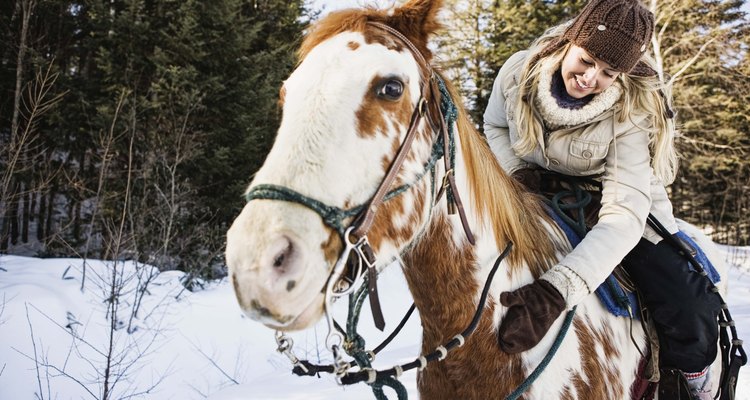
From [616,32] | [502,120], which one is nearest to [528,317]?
[616,32]

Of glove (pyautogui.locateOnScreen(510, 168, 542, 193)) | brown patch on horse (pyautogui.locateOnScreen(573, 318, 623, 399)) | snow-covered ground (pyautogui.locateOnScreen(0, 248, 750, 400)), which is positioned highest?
glove (pyautogui.locateOnScreen(510, 168, 542, 193))

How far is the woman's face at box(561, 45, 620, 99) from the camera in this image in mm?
1790

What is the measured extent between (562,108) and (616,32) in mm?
342

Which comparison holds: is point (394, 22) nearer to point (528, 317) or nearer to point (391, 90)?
point (391, 90)

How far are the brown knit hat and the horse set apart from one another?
62 centimetres

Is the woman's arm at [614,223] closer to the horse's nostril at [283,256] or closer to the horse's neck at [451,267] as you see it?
the horse's neck at [451,267]

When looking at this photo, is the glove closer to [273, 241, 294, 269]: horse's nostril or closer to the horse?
the horse

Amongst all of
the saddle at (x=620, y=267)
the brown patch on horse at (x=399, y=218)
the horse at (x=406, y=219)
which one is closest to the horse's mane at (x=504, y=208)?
the horse at (x=406, y=219)

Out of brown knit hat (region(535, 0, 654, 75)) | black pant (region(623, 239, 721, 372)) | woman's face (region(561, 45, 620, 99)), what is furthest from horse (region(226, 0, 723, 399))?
brown knit hat (region(535, 0, 654, 75))

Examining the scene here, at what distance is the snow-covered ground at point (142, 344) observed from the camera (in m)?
4.43

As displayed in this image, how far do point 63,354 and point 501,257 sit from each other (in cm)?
544

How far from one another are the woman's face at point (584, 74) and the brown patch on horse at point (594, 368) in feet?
3.10

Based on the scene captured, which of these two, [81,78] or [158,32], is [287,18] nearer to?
[158,32]

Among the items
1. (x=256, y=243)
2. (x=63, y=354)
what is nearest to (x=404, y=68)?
(x=256, y=243)
